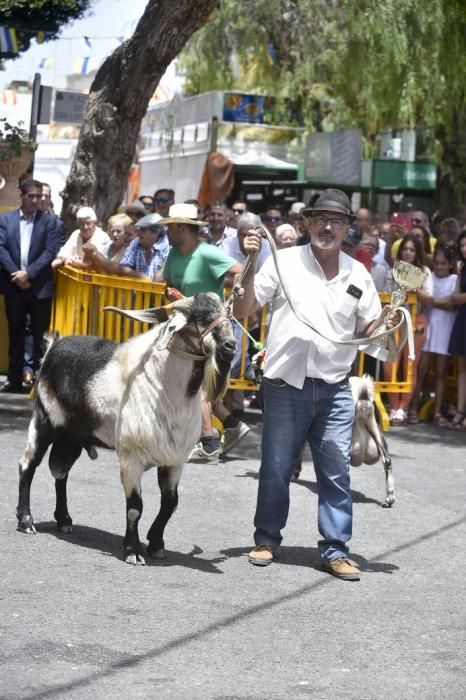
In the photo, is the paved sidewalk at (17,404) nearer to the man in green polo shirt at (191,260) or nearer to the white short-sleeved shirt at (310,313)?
the man in green polo shirt at (191,260)

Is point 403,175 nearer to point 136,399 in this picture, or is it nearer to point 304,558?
point 304,558

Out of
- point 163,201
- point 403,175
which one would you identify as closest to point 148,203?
point 163,201

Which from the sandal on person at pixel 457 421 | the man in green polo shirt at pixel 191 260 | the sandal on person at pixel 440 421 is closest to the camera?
the man in green polo shirt at pixel 191 260

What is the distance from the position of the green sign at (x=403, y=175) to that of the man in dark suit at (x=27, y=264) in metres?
10.9

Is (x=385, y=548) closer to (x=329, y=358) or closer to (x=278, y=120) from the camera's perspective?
(x=329, y=358)

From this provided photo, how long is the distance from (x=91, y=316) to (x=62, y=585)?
6064 millimetres

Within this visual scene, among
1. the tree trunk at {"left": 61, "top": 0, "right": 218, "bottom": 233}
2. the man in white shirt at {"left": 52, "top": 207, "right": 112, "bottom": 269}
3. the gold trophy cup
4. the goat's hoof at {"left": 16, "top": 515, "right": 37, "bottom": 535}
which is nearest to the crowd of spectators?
the man in white shirt at {"left": 52, "top": 207, "right": 112, "bottom": 269}

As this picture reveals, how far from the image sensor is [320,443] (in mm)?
7500

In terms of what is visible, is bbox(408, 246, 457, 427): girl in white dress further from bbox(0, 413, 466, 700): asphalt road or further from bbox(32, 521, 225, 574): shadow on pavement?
bbox(32, 521, 225, 574): shadow on pavement

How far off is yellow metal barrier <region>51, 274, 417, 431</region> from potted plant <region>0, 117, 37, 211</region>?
2.46 m

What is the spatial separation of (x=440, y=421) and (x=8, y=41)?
6594 mm

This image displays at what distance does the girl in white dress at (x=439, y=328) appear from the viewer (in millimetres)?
13742

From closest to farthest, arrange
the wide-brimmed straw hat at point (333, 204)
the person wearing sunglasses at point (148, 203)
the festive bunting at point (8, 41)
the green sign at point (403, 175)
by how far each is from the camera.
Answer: the wide-brimmed straw hat at point (333, 204)
the festive bunting at point (8, 41)
the person wearing sunglasses at point (148, 203)
the green sign at point (403, 175)

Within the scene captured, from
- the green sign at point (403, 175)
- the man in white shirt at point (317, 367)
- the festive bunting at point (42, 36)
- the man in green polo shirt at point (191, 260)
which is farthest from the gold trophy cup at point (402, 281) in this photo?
the green sign at point (403, 175)
